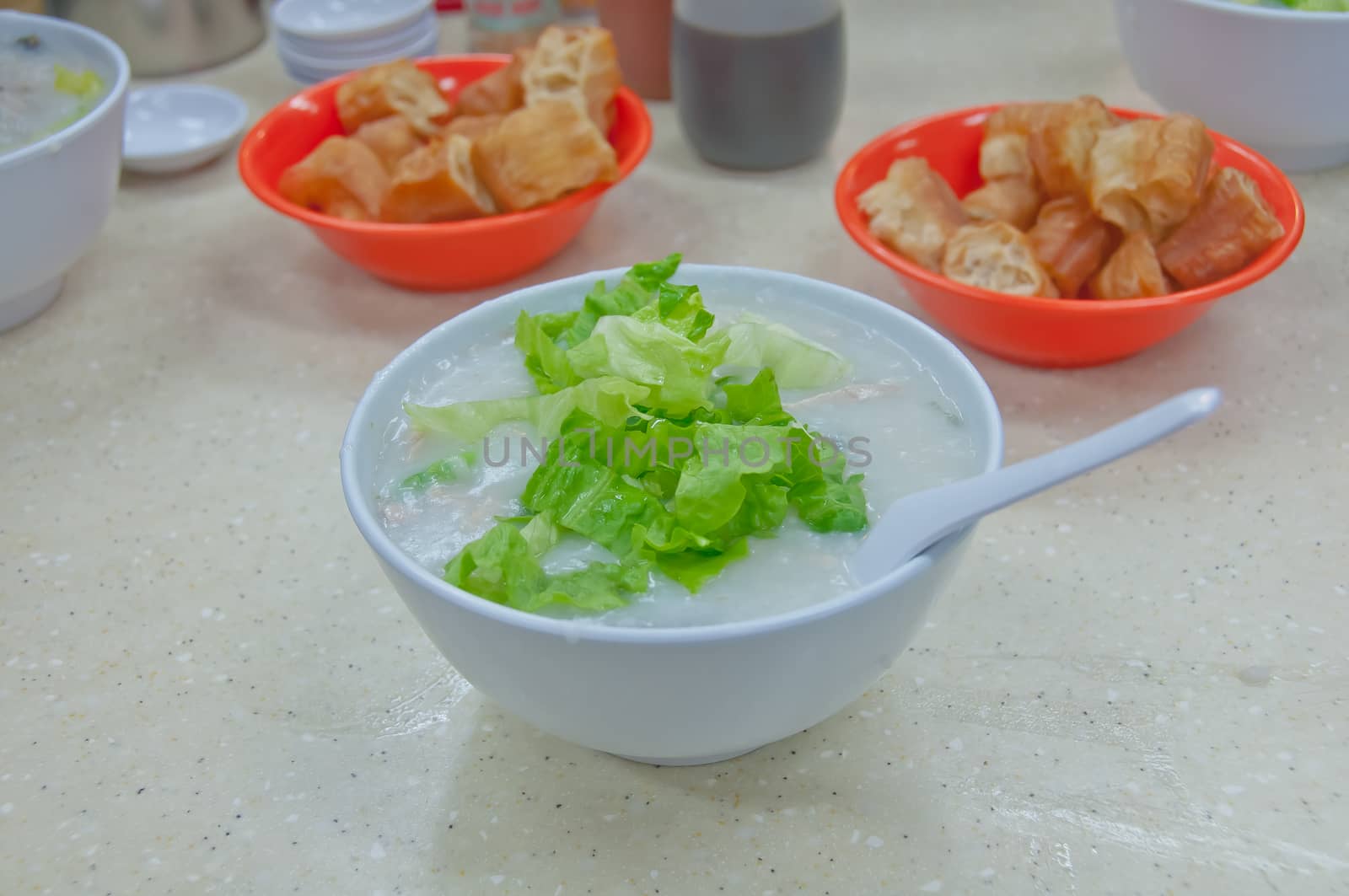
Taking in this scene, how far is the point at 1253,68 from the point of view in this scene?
4.71 ft

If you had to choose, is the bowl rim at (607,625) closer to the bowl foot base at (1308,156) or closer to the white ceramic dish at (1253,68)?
the white ceramic dish at (1253,68)

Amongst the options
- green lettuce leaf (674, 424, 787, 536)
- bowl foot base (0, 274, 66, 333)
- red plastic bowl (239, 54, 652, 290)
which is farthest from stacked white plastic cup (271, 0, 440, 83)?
green lettuce leaf (674, 424, 787, 536)

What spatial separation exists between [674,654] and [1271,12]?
1.16m

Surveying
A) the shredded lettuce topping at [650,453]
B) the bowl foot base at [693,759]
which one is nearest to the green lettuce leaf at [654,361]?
the shredded lettuce topping at [650,453]

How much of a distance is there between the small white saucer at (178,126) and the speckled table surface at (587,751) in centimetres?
36

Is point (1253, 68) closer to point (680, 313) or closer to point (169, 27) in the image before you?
point (680, 313)

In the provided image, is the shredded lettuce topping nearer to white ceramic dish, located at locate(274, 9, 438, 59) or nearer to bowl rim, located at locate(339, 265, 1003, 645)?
bowl rim, located at locate(339, 265, 1003, 645)

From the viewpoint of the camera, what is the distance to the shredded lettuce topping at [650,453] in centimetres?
72

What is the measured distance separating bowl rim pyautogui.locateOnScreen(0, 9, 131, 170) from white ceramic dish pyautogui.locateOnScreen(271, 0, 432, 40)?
0.41 m

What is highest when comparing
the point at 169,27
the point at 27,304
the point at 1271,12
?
the point at 1271,12

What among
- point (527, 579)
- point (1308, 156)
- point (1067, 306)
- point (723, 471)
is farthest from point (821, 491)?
point (1308, 156)

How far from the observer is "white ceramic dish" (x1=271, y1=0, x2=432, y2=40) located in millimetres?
1792

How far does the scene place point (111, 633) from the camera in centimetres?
101

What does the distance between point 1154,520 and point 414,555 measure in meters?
0.67
